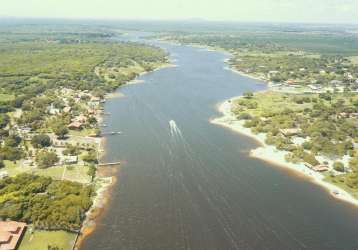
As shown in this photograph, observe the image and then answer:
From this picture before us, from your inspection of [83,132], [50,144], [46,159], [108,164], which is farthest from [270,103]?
[46,159]

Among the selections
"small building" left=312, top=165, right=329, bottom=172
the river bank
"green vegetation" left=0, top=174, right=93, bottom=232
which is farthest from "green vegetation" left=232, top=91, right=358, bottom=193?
"green vegetation" left=0, top=174, right=93, bottom=232

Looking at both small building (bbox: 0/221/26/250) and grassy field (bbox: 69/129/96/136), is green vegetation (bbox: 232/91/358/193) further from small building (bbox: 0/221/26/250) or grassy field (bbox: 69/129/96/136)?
small building (bbox: 0/221/26/250)

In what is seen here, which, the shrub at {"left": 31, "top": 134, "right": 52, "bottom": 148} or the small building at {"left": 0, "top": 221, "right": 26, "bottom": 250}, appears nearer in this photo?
the small building at {"left": 0, "top": 221, "right": 26, "bottom": 250}

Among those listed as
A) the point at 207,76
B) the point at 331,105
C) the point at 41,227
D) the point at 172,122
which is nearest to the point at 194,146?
the point at 172,122

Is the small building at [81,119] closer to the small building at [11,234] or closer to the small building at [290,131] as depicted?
the small building at [11,234]

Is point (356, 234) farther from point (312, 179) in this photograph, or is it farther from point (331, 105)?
point (331, 105)

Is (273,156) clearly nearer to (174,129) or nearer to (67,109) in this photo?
(174,129)
